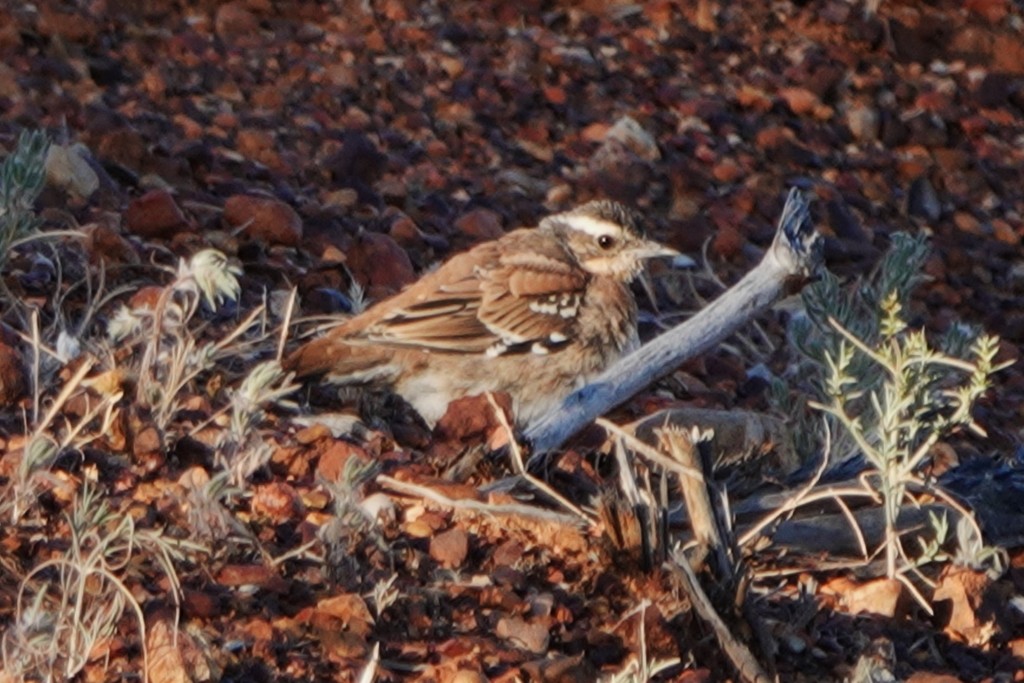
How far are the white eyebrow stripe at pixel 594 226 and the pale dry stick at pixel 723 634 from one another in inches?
139

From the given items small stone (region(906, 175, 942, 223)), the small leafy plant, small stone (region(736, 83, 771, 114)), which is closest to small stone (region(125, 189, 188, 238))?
the small leafy plant

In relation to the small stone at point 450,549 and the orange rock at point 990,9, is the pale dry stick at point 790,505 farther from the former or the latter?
the orange rock at point 990,9

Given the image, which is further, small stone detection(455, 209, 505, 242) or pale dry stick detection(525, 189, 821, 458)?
small stone detection(455, 209, 505, 242)

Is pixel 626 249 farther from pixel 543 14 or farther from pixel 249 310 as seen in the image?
pixel 543 14

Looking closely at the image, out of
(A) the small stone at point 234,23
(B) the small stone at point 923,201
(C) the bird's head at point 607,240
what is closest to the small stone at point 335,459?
(C) the bird's head at point 607,240

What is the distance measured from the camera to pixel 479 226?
915 cm

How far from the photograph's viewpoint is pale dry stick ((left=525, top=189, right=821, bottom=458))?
643 centimetres

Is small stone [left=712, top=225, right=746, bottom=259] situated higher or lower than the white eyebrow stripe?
lower

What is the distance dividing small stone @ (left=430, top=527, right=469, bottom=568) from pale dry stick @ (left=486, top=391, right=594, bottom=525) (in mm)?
311

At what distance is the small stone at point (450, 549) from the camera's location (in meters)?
5.22

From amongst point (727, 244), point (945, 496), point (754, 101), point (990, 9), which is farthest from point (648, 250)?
point (990, 9)

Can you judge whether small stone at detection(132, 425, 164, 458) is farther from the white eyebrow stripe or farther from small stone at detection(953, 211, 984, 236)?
small stone at detection(953, 211, 984, 236)

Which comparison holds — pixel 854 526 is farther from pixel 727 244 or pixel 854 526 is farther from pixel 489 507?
pixel 727 244

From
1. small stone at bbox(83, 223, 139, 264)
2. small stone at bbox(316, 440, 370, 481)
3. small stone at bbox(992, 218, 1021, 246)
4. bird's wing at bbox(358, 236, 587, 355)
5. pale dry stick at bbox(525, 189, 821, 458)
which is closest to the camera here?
small stone at bbox(316, 440, 370, 481)
